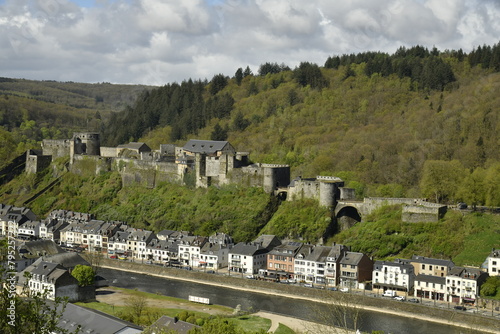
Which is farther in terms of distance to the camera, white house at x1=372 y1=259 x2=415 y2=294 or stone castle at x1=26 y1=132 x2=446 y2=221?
stone castle at x1=26 y1=132 x2=446 y2=221

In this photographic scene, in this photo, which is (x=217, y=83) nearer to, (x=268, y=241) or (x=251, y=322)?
(x=268, y=241)

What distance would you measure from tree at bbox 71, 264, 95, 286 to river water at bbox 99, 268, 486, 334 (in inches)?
171

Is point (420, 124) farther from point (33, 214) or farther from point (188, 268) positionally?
point (33, 214)

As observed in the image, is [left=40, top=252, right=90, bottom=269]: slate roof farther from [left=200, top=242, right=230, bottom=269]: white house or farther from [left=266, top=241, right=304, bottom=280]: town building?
[left=266, top=241, right=304, bottom=280]: town building

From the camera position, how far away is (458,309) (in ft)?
127

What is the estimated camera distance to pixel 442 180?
51.1m

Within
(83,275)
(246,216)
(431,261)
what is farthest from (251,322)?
(246,216)

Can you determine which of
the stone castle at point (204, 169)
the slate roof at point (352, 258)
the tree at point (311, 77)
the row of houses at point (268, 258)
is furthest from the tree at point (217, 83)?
the slate roof at point (352, 258)

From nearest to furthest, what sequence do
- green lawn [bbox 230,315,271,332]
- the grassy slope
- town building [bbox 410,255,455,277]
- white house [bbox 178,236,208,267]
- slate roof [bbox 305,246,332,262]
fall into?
green lawn [bbox 230,315,271,332] < town building [bbox 410,255,455,277] < the grassy slope < slate roof [bbox 305,246,332,262] < white house [bbox 178,236,208,267]

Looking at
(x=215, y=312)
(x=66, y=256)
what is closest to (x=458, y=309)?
(x=215, y=312)

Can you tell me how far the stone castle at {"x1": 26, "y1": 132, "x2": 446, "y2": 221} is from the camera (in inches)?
2135

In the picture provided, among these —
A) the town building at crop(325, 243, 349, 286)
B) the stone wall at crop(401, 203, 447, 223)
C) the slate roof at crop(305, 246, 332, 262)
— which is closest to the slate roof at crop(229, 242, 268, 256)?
the slate roof at crop(305, 246, 332, 262)

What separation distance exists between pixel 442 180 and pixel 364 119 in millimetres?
28892

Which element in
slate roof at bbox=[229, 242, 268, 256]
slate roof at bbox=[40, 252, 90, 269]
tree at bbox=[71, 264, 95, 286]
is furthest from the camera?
slate roof at bbox=[229, 242, 268, 256]
